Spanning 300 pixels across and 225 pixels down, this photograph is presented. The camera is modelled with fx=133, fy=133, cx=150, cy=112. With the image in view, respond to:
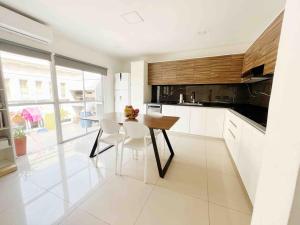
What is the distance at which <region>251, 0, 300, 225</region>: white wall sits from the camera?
42cm

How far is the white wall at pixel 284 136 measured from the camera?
1.39 ft

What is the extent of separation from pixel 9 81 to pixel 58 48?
3.73 ft

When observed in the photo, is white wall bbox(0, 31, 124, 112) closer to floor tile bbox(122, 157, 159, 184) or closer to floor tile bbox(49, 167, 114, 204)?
floor tile bbox(49, 167, 114, 204)

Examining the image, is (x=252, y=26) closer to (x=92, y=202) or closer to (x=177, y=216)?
(x=177, y=216)

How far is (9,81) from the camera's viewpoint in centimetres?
262

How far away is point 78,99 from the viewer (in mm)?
3650

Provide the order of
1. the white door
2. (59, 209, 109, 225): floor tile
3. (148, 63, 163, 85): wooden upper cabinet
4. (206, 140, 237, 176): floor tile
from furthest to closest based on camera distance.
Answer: the white door < (148, 63, 163, 85): wooden upper cabinet < (206, 140, 237, 176): floor tile < (59, 209, 109, 225): floor tile

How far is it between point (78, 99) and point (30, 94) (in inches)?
39.0

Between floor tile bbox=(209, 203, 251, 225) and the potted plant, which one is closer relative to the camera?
floor tile bbox=(209, 203, 251, 225)

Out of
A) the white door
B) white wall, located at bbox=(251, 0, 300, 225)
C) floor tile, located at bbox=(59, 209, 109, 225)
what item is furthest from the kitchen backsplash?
floor tile, located at bbox=(59, 209, 109, 225)

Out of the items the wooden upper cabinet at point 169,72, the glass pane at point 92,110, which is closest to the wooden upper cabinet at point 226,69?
the wooden upper cabinet at point 169,72

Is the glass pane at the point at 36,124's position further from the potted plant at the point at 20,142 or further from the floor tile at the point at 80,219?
the floor tile at the point at 80,219

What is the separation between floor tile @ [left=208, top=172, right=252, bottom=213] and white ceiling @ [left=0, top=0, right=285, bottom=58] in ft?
8.00

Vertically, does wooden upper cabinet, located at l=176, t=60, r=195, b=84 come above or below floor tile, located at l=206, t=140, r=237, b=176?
above
